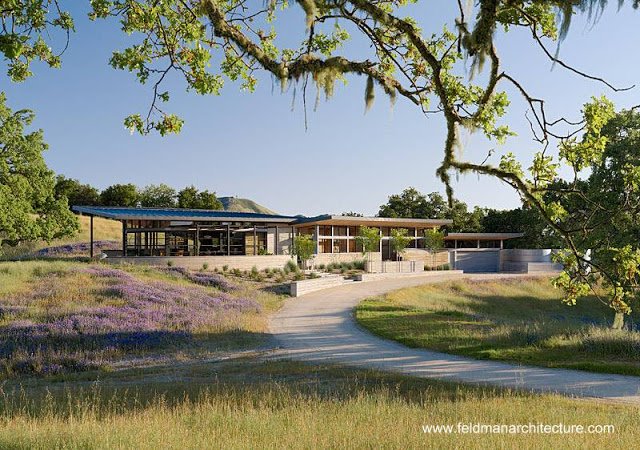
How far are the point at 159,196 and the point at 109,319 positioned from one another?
257ft

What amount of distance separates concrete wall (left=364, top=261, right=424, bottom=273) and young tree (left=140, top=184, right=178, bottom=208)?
161 ft

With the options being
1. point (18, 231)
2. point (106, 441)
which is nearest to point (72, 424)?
point (106, 441)

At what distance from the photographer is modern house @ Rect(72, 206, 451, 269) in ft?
113

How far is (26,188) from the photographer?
1308 inches

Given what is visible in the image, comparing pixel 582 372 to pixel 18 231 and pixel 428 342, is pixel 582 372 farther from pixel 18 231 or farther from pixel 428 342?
pixel 18 231

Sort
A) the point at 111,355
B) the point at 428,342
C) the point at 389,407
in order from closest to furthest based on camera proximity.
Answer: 1. the point at 389,407
2. the point at 111,355
3. the point at 428,342

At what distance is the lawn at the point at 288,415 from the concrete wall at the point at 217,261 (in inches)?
860

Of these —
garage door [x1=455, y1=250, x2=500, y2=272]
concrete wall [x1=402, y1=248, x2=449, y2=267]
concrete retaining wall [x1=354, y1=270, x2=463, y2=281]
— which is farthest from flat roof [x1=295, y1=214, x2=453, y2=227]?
concrete retaining wall [x1=354, y1=270, x2=463, y2=281]

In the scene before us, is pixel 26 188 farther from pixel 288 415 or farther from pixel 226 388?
pixel 288 415

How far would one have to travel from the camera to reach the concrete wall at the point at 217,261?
3234cm

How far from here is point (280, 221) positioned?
133ft

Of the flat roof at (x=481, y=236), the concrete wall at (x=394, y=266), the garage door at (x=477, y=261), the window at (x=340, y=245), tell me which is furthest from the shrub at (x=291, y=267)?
the flat roof at (x=481, y=236)

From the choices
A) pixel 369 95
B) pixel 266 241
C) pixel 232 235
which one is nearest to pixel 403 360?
pixel 369 95

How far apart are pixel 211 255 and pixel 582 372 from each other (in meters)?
27.5
